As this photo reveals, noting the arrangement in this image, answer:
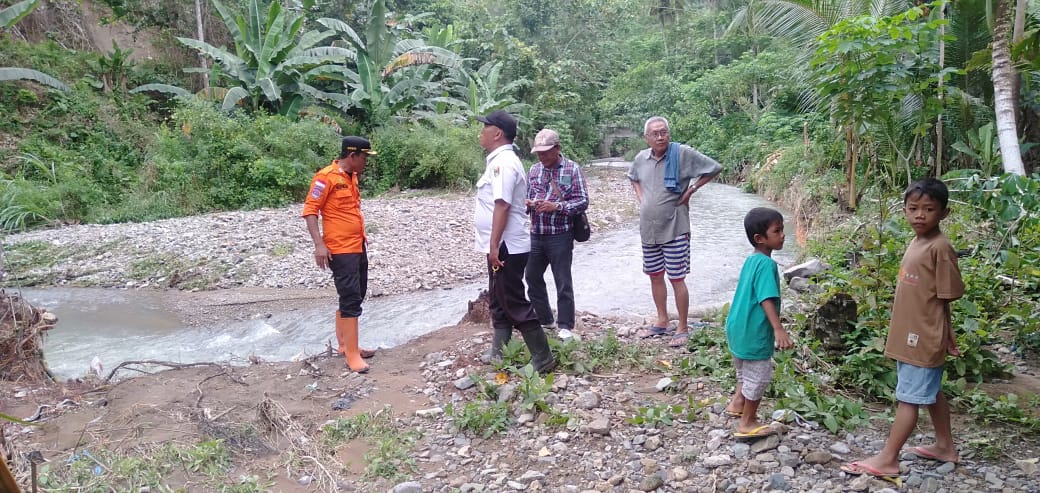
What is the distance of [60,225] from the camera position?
1248cm

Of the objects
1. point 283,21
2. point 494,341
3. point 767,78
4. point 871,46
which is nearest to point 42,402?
point 494,341

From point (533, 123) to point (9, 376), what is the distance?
64.1 ft

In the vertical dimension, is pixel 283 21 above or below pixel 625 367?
above

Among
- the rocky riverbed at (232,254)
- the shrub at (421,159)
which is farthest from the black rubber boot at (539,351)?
the shrub at (421,159)

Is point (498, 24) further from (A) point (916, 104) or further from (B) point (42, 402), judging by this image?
(B) point (42, 402)

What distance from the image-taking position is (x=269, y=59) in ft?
51.8

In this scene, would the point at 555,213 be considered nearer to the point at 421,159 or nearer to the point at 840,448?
the point at 840,448

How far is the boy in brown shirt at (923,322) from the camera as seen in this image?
2.81 m

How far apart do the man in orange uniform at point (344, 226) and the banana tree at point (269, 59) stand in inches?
472

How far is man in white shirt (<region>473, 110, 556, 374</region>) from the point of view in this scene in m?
4.18

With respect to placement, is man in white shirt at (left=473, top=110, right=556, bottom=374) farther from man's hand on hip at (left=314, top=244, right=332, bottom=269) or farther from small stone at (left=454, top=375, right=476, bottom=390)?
man's hand on hip at (left=314, top=244, right=332, bottom=269)

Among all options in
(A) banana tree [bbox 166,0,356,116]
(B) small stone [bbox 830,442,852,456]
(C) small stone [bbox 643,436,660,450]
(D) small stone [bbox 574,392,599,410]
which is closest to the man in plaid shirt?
(D) small stone [bbox 574,392,599,410]

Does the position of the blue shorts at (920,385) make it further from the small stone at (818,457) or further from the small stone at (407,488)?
the small stone at (407,488)

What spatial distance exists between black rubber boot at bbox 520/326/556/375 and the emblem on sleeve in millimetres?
1716
